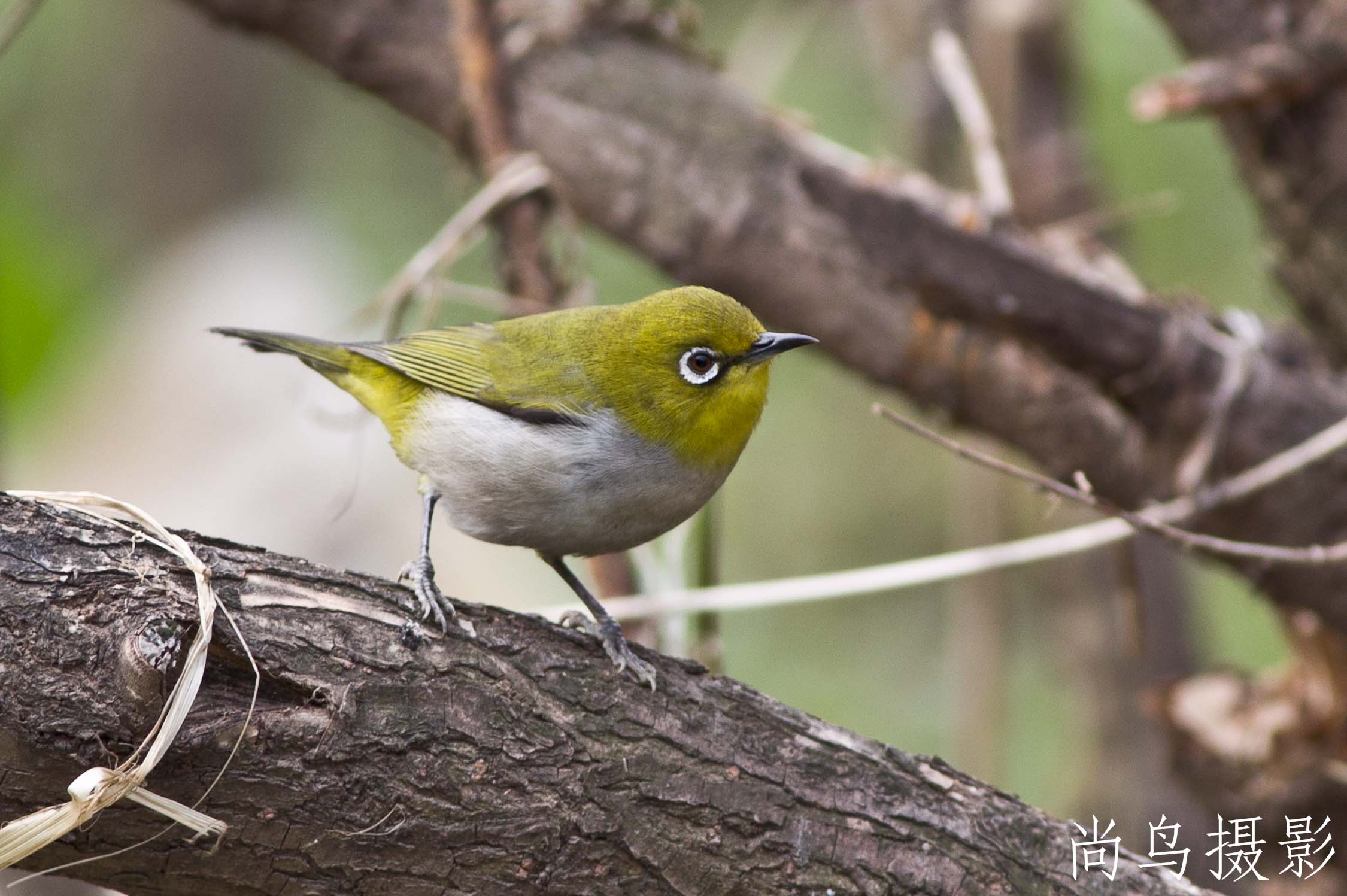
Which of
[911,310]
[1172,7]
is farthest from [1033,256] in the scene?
[1172,7]

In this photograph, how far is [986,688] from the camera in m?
5.62

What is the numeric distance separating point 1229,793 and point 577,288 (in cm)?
329

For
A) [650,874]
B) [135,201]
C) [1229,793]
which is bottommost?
[650,874]

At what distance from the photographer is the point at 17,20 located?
11.8 feet

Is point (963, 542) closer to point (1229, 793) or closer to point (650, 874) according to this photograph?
point (1229, 793)

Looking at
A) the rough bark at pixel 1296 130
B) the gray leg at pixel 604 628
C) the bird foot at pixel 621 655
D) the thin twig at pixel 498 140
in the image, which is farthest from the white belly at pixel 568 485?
Result: the rough bark at pixel 1296 130

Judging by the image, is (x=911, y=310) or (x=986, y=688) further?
(x=986, y=688)

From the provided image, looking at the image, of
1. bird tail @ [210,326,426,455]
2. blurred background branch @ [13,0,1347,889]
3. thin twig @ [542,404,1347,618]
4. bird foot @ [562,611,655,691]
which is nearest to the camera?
bird foot @ [562,611,655,691]

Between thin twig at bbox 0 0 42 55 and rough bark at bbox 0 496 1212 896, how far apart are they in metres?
2.00

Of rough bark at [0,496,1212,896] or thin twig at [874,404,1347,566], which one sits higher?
thin twig at [874,404,1347,566]

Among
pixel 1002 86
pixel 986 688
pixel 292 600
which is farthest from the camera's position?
pixel 1002 86

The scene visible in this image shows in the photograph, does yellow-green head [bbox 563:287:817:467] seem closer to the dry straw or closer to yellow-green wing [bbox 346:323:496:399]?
yellow-green wing [bbox 346:323:496:399]

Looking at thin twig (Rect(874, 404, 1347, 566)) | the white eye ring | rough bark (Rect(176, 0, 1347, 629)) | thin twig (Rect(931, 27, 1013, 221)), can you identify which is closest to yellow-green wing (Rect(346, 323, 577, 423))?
the white eye ring

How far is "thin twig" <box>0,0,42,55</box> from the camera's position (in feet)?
11.6
